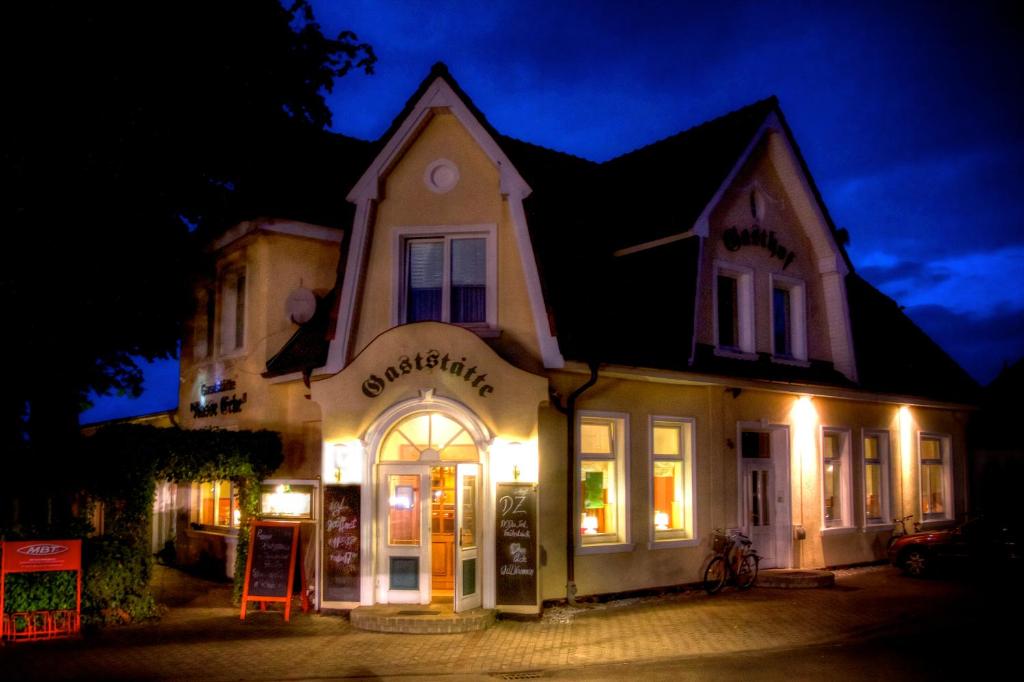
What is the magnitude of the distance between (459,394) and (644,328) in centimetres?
370

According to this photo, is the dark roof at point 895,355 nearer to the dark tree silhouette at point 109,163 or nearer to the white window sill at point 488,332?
the white window sill at point 488,332

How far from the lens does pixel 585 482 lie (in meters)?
14.6

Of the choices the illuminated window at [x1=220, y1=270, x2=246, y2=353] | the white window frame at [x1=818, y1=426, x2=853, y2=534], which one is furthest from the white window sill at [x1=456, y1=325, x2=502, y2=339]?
the white window frame at [x1=818, y1=426, x2=853, y2=534]

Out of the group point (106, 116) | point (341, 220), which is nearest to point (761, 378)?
point (341, 220)

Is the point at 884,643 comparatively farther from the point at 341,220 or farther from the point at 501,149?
the point at 341,220

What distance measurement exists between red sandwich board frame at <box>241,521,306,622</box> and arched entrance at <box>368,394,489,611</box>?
1.23 m

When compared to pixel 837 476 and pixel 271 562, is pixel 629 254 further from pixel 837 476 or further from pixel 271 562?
pixel 271 562

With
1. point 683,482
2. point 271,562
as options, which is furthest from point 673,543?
point 271,562

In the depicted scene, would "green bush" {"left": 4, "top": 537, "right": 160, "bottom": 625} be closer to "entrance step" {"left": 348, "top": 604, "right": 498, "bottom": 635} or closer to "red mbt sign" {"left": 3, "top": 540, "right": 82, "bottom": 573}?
"red mbt sign" {"left": 3, "top": 540, "right": 82, "bottom": 573}

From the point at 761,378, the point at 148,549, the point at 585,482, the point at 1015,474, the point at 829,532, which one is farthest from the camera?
the point at 1015,474

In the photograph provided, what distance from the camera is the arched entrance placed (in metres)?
13.2

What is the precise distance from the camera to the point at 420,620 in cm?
1236

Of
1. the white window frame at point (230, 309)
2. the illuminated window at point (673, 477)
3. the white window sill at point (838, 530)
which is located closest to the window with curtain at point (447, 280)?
the illuminated window at point (673, 477)

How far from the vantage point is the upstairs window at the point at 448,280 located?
14.4 metres
